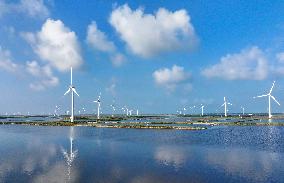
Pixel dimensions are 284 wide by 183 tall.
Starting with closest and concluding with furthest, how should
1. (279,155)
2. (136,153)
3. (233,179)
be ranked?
(233,179), (279,155), (136,153)

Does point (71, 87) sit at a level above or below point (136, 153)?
above

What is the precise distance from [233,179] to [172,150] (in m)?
21.5

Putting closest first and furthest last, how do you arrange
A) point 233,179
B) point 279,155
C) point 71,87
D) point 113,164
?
point 233,179 < point 113,164 < point 279,155 < point 71,87

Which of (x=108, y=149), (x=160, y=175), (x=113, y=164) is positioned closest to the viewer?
(x=160, y=175)

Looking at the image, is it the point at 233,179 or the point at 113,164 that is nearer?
the point at 233,179

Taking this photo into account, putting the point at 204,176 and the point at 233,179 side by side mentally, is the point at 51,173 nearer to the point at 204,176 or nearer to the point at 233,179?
the point at 204,176

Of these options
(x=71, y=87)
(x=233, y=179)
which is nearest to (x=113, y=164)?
(x=233, y=179)

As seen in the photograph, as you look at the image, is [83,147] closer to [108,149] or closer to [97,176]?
[108,149]

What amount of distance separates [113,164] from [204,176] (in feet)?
37.7

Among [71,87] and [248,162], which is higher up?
[71,87]

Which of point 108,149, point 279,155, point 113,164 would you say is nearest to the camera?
point 113,164

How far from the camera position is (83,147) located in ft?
193

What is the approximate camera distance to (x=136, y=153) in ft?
167

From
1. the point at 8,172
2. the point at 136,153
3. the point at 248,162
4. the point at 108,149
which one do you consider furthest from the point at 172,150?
the point at 8,172
